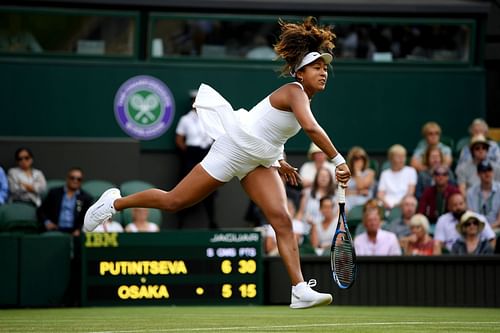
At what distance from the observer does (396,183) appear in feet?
49.5

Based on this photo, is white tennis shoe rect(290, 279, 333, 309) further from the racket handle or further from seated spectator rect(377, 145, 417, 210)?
seated spectator rect(377, 145, 417, 210)

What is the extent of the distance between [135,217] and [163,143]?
3356mm

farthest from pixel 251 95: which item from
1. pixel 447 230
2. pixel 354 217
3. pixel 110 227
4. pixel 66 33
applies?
pixel 447 230

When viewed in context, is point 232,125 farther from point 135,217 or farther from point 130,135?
point 130,135

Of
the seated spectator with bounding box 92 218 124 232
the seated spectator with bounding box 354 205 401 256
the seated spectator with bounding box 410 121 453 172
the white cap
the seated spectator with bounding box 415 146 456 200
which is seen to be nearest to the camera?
the white cap

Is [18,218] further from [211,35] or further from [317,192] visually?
[211,35]

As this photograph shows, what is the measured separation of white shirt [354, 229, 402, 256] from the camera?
13.4m

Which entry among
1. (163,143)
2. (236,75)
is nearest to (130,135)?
(163,143)

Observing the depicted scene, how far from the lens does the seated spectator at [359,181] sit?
1505cm

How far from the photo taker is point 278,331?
8.18 m

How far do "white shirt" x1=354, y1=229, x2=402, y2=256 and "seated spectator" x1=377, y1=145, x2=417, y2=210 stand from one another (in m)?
1.64

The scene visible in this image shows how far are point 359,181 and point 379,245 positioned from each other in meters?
1.79

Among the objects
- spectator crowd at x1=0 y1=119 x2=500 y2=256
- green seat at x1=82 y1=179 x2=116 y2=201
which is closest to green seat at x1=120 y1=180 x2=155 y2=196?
green seat at x1=82 y1=179 x2=116 y2=201

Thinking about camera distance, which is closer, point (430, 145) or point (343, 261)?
point (343, 261)
